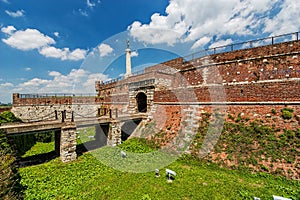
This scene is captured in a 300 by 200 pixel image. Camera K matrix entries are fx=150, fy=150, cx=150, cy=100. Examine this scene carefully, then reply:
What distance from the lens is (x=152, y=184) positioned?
6.09 metres

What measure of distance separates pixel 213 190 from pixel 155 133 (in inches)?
234

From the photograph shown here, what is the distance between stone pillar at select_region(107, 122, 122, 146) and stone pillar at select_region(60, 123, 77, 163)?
2.74 metres

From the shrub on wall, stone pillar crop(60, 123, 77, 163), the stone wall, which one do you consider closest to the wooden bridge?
stone pillar crop(60, 123, 77, 163)

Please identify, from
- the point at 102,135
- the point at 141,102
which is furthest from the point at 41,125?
the point at 141,102

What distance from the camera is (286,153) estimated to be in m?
6.32

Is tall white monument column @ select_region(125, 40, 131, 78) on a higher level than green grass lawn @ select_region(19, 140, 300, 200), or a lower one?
higher

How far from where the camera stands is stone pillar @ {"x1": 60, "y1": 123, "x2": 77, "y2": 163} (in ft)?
27.9

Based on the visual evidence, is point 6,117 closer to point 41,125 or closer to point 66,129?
point 41,125

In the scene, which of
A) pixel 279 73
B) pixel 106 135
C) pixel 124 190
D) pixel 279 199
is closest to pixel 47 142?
pixel 106 135

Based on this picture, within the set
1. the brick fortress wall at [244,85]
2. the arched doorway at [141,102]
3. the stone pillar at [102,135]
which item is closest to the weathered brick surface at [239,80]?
the brick fortress wall at [244,85]

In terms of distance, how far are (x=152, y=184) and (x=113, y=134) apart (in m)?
5.67

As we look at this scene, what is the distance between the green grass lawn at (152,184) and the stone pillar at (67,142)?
82 centimetres

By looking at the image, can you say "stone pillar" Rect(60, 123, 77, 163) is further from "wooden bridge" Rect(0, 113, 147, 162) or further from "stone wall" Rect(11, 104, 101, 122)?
"stone wall" Rect(11, 104, 101, 122)

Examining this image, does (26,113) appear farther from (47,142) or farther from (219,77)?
(219,77)
